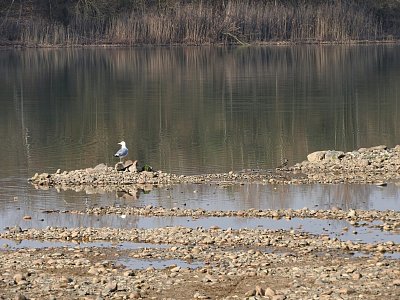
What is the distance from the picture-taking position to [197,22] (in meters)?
68.6

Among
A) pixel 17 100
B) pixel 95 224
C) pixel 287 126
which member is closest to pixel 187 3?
pixel 17 100

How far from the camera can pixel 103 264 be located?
1381cm

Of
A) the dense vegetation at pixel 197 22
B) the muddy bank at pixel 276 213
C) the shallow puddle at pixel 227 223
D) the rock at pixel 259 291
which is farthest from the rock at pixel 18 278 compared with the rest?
the dense vegetation at pixel 197 22

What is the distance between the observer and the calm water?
65.3 ft

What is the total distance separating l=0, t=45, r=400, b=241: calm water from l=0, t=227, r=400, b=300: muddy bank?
2.95 m

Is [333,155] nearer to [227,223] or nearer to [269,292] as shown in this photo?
[227,223]

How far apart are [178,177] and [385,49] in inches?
1802

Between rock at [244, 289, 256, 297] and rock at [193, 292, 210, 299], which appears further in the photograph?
rock at [193, 292, 210, 299]

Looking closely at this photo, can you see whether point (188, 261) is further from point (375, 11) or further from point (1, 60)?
point (375, 11)

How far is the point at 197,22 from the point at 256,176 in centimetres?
4769

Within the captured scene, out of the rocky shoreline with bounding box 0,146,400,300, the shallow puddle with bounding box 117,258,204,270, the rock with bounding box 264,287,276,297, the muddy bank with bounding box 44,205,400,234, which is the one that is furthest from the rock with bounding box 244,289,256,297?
the muddy bank with bounding box 44,205,400,234

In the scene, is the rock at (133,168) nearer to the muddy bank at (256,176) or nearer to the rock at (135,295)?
the muddy bank at (256,176)

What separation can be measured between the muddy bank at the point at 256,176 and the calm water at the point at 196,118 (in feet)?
1.99

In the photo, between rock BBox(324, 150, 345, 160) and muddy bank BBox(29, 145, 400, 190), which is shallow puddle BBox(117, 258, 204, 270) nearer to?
muddy bank BBox(29, 145, 400, 190)
